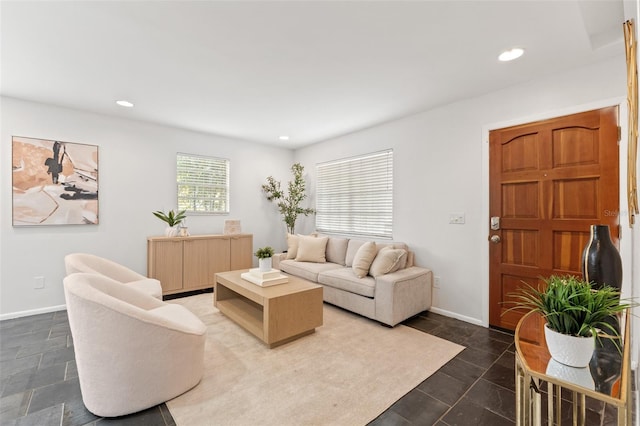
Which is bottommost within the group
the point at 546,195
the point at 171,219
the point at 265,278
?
the point at 265,278

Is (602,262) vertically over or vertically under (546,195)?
under

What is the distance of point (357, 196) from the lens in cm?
447

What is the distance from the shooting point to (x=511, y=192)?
2.83m

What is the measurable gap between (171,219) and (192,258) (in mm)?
654

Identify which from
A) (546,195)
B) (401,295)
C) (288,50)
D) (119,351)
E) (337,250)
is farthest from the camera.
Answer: (337,250)

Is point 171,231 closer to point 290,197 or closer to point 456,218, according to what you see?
point 290,197

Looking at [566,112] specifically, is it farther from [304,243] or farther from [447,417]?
[304,243]

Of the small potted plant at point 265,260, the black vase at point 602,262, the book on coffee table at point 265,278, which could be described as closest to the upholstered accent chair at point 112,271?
the book on coffee table at point 265,278

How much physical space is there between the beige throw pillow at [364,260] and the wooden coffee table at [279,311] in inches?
28.8

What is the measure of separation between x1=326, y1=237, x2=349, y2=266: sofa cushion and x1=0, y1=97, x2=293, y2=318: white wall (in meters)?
1.67

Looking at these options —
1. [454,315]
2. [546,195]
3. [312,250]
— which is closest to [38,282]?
[312,250]

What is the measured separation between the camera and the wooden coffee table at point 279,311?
8.04ft

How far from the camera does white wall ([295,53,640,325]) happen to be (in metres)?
2.54

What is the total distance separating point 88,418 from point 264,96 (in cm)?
304
